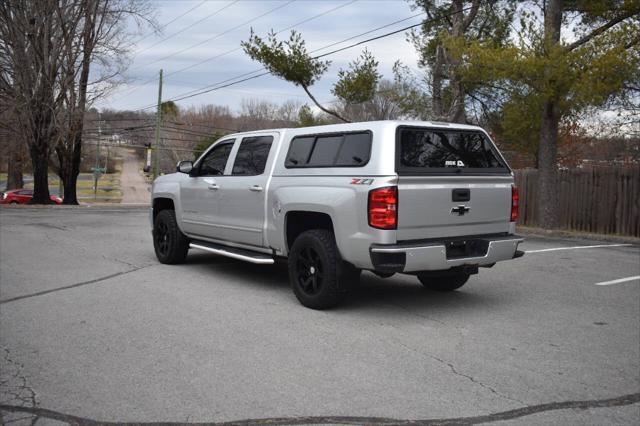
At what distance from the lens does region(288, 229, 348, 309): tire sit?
617 cm

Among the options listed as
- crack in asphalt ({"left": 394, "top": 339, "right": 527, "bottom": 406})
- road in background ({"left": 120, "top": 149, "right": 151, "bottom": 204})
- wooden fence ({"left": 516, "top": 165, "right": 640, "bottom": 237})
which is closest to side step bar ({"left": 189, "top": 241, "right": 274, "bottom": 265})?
crack in asphalt ({"left": 394, "top": 339, "right": 527, "bottom": 406})

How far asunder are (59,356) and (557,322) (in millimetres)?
4569

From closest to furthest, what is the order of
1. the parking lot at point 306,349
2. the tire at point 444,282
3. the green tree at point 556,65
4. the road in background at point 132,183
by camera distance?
the parking lot at point 306,349 → the tire at point 444,282 → the green tree at point 556,65 → the road in background at point 132,183

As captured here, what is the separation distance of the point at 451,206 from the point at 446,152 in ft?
2.09

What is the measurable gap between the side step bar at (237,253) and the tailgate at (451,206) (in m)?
2.01

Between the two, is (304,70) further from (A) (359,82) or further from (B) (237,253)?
(B) (237,253)

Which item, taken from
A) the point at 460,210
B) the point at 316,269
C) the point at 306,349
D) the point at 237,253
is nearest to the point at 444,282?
the point at 460,210

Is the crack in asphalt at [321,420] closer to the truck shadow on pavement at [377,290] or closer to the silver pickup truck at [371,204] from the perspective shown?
the silver pickup truck at [371,204]

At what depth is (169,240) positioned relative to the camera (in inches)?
357

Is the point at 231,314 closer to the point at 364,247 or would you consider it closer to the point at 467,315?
the point at 364,247

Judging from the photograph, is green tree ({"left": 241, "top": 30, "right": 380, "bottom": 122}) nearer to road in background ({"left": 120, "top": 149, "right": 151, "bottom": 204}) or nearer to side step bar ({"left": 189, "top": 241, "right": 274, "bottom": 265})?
side step bar ({"left": 189, "top": 241, "right": 274, "bottom": 265})

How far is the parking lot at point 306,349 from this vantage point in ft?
12.6

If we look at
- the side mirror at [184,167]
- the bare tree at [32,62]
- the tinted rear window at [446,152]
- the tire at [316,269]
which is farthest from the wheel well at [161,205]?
the bare tree at [32,62]

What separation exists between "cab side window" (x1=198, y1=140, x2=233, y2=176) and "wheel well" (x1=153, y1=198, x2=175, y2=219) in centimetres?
118
